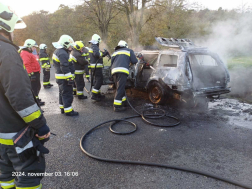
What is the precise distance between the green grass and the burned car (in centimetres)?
465

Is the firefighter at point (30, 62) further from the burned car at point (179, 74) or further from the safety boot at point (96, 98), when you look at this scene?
the burned car at point (179, 74)

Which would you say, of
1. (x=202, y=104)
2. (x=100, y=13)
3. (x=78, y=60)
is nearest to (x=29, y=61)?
(x=78, y=60)

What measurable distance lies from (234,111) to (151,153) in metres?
3.22

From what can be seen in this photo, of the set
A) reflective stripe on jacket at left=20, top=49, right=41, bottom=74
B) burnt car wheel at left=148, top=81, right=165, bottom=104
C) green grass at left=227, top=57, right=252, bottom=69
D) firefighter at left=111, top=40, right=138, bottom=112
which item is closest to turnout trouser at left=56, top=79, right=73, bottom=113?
firefighter at left=111, top=40, right=138, bottom=112

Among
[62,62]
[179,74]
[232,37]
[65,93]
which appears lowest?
[65,93]

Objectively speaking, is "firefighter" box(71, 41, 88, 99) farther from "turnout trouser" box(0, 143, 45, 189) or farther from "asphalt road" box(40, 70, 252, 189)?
"turnout trouser" box(0, 143, 45, 189)

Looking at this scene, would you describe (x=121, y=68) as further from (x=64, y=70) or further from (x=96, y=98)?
(x=96, y=98)

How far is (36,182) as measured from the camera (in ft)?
5.72

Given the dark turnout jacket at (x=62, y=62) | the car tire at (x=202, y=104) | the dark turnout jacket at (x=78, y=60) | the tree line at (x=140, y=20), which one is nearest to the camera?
the dark turnout jacket at (x=62, y=62)

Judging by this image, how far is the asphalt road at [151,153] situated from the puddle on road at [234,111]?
0.39 ft

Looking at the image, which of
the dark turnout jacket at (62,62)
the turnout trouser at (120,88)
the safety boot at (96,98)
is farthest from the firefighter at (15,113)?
the safety boot at (96,98)

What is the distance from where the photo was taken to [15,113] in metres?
1.67

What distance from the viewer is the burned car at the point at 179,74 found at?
468 centimetres

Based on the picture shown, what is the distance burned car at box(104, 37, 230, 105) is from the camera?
4.68m
